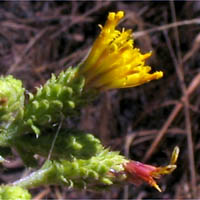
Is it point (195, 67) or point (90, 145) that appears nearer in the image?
point (90, 145)

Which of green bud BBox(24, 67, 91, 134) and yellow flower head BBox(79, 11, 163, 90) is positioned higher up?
yellow flower head BBox(79, 11, 163, 90)

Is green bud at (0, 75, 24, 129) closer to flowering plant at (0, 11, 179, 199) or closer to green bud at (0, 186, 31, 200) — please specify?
flowering plant at (0, 11, 179, 199)

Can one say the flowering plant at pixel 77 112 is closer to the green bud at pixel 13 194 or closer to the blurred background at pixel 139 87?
the green bud at pixel 13 194

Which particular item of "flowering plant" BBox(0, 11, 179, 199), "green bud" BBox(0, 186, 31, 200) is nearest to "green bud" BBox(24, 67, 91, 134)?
"flowering plant" BBox(0, 11, 179, 199)

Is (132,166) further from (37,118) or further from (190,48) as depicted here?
(190,48)

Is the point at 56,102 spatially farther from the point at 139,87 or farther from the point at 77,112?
the point at 139,87

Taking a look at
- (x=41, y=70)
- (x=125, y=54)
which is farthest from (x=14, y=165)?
(x=125, y=54)
